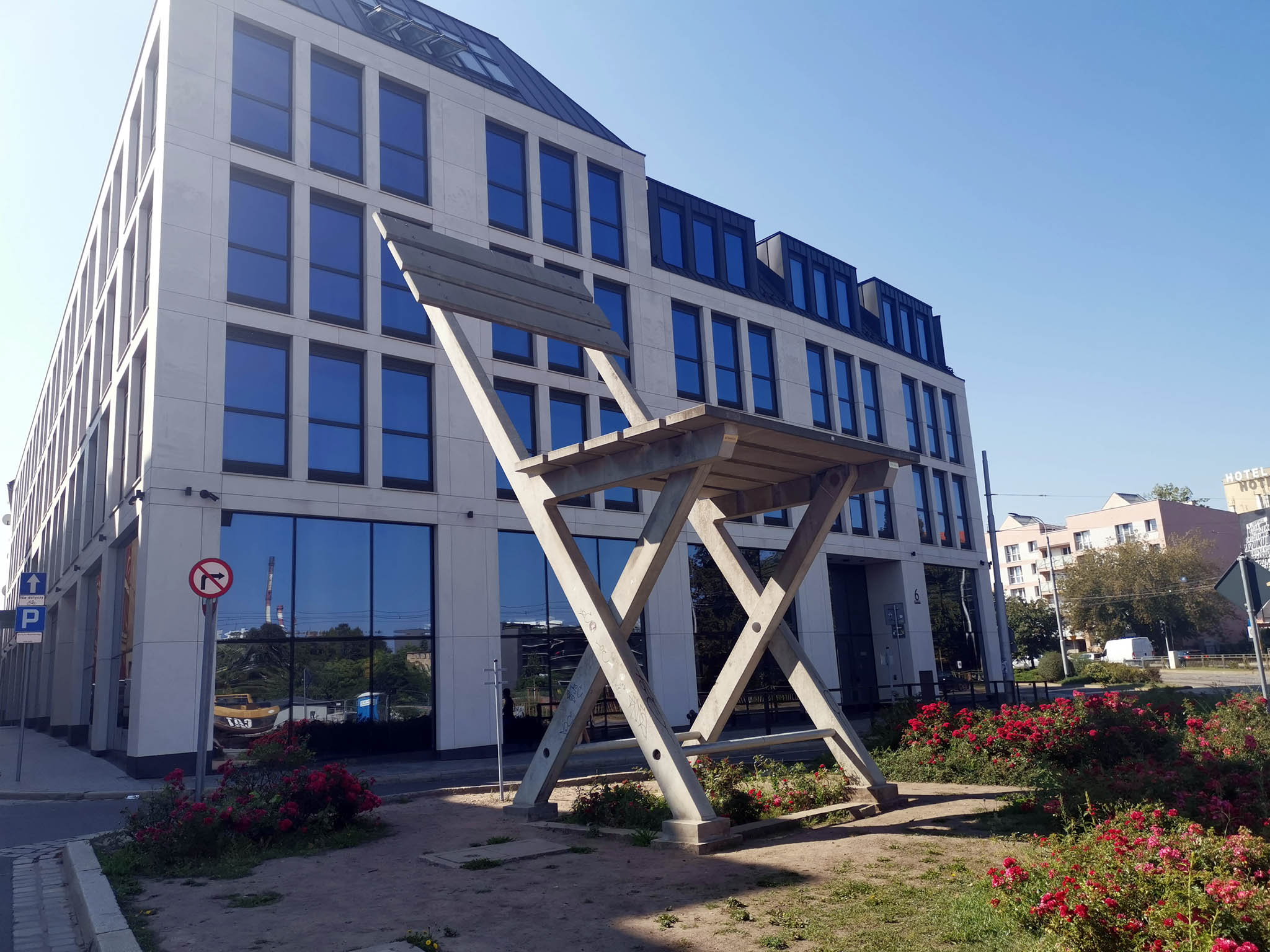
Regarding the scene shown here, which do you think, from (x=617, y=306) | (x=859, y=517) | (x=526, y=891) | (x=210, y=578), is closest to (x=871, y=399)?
(x=859, y=517)

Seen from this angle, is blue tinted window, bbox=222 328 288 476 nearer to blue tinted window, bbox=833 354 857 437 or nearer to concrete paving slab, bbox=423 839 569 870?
concrete paving slab, bbox=423 839 569 870

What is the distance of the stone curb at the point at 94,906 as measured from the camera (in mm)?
5500

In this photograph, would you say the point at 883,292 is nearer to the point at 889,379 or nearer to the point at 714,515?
the point at 889,379

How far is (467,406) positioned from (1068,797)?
54.1ft

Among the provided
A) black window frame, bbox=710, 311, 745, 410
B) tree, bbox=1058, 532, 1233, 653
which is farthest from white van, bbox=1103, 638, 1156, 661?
black window frame, bbox=710, 311, 745, 410

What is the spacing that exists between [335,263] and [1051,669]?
40.8 meters

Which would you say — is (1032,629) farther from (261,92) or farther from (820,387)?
(261,92)

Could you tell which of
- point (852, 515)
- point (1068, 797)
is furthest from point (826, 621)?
point (1068, 797)

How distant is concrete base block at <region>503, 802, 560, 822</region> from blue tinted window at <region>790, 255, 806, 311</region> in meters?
26.2

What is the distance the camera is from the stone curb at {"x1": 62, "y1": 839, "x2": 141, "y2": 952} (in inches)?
217

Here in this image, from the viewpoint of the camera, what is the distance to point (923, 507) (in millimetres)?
35719

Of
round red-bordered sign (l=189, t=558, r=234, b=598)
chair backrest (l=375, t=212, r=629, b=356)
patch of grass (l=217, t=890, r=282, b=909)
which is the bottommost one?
patch of grass (l=217, t=890, r=282, b=909)

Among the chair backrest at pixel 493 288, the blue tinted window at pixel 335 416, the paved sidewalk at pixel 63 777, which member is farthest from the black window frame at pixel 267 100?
the paved sidewalk at pixel 63 777

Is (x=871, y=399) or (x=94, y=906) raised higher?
(x=871, y=399)
